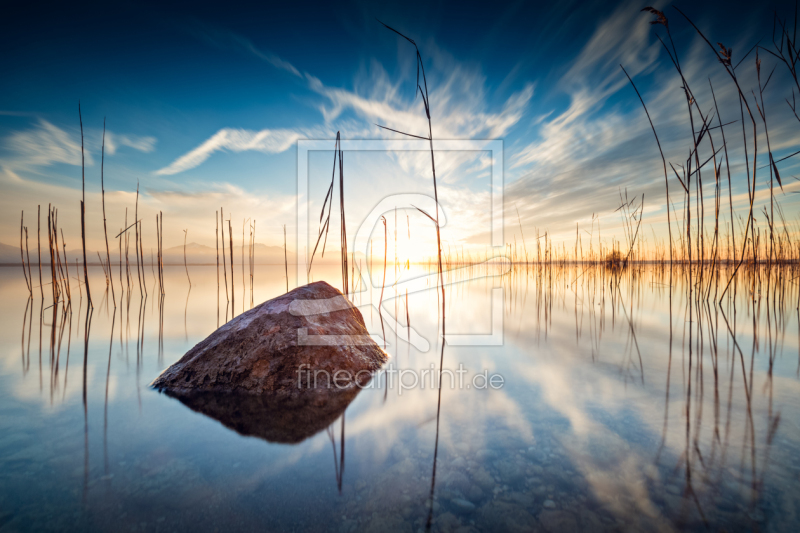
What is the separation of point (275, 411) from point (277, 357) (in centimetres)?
56

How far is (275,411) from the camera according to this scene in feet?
6.20

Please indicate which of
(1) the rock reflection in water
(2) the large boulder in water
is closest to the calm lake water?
(1) the rock reflection in water

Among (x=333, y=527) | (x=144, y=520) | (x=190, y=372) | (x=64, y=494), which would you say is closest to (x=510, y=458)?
(x=333, y=527)

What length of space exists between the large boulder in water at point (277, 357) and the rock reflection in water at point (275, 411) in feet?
0.29

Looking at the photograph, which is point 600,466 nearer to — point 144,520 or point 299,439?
point 299,439

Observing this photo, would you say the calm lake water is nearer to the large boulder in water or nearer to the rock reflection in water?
the rock reflection in water

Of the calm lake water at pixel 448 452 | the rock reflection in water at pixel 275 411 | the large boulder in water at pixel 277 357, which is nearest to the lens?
the calm lake water at pixel 448 452

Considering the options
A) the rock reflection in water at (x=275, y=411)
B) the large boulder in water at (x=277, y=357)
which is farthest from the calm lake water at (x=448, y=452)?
the large boulder in water at (x=277, y=357)

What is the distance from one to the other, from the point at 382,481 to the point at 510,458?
0.64 m

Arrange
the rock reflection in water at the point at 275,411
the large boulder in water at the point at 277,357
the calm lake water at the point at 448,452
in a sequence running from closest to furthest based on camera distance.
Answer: the calm lake water at the point at 448,452 → the rock reflection in water at the point at 275,411 → the large boulder in water at the point at 277,357

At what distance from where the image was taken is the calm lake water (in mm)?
1071

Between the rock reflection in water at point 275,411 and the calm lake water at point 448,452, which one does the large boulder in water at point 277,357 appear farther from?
the calm lake water at point 448,452

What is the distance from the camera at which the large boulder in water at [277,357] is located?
7.38ft

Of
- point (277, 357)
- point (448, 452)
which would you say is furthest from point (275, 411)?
point (448, 452)
